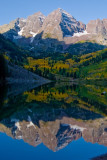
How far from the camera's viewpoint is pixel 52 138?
76.7 feet

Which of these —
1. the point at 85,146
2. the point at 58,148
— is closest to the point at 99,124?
the point at 85,146

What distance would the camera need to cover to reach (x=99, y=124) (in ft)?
100

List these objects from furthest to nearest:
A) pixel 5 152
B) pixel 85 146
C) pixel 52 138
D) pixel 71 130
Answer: pixel 71 130 → pixel 52 138 → pixel 85 146 → pixel 5 152

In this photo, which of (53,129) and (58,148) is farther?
(53,129)

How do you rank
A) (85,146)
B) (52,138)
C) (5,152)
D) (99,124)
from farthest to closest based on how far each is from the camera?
(99,124)
(52,138)
(85,146)
(5,152)

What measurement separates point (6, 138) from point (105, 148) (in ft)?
38.0

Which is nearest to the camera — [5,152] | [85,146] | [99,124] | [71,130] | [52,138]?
[5,152]

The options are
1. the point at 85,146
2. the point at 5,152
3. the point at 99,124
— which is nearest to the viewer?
the point at 5,152

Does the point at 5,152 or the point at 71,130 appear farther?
the point at 71,130

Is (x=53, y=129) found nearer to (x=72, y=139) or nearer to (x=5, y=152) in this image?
(x=72, y=139)

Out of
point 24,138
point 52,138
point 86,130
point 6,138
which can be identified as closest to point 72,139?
point 52,138

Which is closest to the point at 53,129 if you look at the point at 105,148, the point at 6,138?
the point at 6,138

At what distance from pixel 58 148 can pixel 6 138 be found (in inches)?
282

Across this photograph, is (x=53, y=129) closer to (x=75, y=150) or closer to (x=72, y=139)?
(x=72, y=139)
